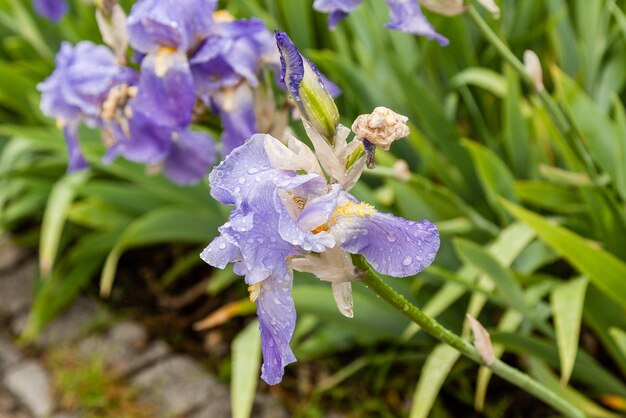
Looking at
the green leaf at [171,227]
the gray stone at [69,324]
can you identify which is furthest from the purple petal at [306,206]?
the gray stone at [69,324]

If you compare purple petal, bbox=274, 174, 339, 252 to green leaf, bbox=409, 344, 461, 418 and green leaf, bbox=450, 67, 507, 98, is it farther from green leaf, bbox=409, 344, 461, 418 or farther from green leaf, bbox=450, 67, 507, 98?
green leaf, bbox=450, 67, 507, 98

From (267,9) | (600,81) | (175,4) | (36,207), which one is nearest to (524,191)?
(600,81)

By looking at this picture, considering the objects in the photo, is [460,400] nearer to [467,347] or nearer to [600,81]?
[600,81]

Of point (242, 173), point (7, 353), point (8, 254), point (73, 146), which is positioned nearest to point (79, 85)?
point (73, 146)

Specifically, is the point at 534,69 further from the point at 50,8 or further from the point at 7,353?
the point at 7,353

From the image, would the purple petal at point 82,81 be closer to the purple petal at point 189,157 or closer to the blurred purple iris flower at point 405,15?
the purple petal at point 189,157
